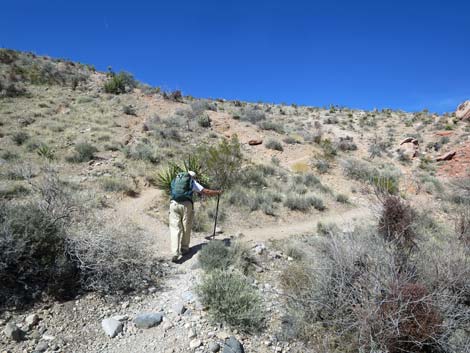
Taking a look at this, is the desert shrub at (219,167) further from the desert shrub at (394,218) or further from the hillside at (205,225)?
the desert shrub at (394,218)

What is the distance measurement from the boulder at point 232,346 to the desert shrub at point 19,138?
13.1 metres

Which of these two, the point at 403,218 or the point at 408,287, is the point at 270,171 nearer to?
the point at 403,218

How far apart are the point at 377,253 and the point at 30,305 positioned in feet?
15.8

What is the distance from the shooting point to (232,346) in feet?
12.0

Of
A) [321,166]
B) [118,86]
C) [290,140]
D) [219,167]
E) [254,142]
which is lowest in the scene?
[219,167]

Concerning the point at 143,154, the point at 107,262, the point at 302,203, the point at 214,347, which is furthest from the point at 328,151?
the point at 214,347

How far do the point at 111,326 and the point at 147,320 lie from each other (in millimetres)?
447

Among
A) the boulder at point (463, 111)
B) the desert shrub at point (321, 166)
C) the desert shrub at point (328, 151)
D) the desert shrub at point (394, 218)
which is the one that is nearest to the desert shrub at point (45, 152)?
the desert shrub at point (394, 218)

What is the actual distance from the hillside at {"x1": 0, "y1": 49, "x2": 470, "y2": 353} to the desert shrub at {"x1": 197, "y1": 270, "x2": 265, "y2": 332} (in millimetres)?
52

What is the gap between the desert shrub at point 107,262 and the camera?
180 inches

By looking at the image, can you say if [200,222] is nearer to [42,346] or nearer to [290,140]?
[42,346]

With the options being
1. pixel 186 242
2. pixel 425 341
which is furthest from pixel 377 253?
pixel 186 242

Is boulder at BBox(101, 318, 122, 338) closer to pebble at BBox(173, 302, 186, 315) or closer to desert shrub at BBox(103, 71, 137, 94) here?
pebble at BBox(173, 302, 186, 315)

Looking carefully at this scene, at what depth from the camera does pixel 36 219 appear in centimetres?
464
